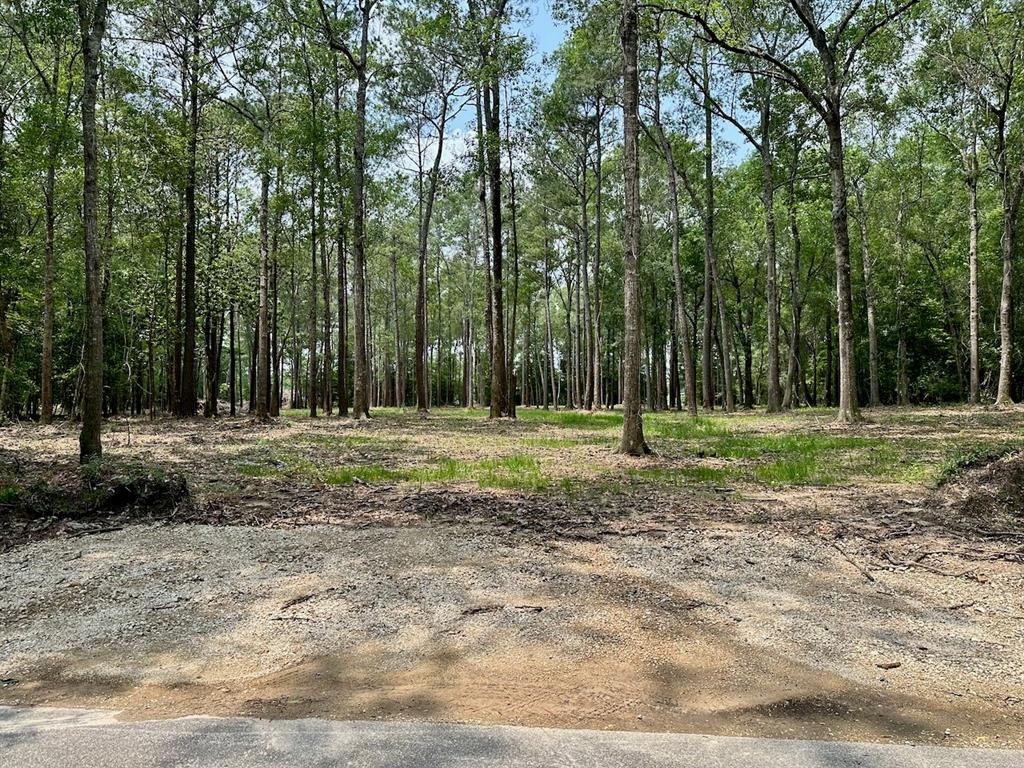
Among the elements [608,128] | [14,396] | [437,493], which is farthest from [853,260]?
[14,396]

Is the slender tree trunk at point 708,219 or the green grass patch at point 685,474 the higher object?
the slender tree trunk at point 708,219

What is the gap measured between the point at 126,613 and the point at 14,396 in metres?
31.3

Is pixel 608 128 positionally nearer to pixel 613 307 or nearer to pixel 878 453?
pixel 613 307

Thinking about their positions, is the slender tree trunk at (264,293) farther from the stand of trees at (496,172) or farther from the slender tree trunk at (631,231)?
the slender tree trunk at (631,231)

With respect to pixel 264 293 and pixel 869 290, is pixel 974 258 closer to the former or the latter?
pixel 869 290

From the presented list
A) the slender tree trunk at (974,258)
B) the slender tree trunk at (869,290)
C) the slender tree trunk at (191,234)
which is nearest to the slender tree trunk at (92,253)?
the slender tree trunk at (191,234)

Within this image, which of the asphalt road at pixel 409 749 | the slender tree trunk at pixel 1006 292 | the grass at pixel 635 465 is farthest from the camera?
the slender tree trunk at pixel 1006 292

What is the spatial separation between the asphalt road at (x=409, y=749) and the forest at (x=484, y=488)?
2cm

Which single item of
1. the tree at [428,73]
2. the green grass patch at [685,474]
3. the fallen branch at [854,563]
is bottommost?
the fallen branch at [854,563]

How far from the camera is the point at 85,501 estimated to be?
555 centimetres

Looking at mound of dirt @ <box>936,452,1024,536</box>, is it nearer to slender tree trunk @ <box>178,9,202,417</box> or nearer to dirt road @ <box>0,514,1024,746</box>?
dirt road @ <box>0,514,1024,746</box>

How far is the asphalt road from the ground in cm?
13

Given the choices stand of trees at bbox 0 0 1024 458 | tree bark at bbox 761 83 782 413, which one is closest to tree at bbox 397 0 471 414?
stand of trees at bbox 0 0 1024 458

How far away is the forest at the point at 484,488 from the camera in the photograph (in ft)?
7.79
